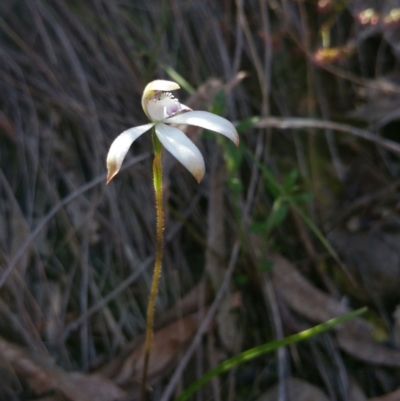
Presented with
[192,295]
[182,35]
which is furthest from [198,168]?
[182,35]

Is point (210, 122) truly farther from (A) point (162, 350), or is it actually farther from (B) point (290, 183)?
(A) point (162, 350)

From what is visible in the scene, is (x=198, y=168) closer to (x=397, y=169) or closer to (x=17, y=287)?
(x=17, y=287)

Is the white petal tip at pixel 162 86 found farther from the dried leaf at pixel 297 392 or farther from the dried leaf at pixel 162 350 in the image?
the dried leaf at pixel 297 392

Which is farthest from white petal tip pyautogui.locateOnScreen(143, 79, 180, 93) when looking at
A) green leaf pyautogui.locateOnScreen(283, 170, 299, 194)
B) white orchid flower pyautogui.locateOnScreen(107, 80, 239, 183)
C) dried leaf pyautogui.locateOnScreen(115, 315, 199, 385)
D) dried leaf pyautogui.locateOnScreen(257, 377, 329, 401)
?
dried leaf pyautogui.locateOnScreen(257, 377, 329, 401)

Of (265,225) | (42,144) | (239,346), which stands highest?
(42,144)

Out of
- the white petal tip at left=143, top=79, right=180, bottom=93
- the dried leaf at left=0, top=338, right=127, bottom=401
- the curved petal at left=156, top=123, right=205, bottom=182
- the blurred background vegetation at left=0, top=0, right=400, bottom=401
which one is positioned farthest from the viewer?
the blurred background vegetation at left=0, top=0, right=400, bottom=401

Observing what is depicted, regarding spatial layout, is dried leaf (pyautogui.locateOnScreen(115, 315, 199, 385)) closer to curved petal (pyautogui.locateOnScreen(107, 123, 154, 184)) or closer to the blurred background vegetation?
the blurred background vegetation
